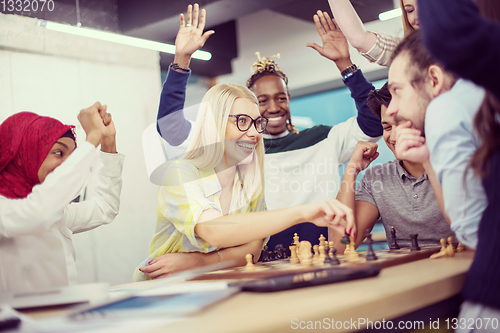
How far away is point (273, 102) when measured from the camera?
2.41 meters

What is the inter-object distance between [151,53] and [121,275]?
105 centimetres

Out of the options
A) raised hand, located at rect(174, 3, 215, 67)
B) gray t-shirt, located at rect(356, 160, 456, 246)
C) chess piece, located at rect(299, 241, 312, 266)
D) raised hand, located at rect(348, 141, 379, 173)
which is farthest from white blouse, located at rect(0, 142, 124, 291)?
gray t-shirt, located at rect(356, 160, 456, 246)

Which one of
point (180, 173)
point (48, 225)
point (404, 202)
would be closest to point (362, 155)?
point (404, 202)

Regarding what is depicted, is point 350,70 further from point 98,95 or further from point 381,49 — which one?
point 98,95

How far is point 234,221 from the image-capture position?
4.65 feet

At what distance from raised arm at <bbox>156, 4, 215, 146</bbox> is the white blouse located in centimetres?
32

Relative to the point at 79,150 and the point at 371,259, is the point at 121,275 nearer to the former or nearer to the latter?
the point at 79,150

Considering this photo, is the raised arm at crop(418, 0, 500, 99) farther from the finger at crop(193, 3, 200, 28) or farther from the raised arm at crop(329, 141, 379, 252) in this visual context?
the finger at crop(193, 3, 200, 28)

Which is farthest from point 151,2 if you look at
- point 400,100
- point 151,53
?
point 400,100

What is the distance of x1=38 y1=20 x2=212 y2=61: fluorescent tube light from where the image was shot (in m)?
1.77

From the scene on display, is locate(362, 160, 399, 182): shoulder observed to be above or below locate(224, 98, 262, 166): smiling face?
below

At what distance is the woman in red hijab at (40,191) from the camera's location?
117 centimetres

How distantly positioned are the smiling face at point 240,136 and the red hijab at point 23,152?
638 mm

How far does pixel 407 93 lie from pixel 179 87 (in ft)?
3.19
